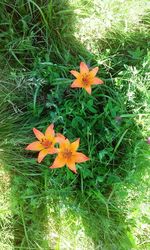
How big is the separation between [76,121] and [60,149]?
8.9 inches

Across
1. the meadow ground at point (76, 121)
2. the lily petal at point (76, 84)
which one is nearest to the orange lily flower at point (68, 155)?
the meadow ground at point (76, 121)

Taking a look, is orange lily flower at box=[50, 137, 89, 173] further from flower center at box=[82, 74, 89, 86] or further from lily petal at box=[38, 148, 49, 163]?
flower center at box=[82, 74, 89, 86]

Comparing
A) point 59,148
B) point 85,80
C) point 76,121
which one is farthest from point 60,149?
point 85,80

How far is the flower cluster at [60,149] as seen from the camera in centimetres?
145

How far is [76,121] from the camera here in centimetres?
164

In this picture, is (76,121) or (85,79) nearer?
(85,79)

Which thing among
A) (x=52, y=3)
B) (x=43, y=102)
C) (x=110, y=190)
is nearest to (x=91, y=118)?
(x=43, y=102)

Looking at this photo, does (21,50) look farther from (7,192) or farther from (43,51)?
(7,192)

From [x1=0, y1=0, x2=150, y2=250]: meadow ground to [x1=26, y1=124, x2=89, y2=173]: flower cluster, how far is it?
12 centimetres

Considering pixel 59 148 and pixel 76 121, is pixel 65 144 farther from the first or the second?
pixel 76 121

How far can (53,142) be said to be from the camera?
148 centimetres

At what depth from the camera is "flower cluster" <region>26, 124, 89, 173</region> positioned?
1.45m

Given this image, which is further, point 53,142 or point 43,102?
point 43,102

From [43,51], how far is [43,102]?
278mm
